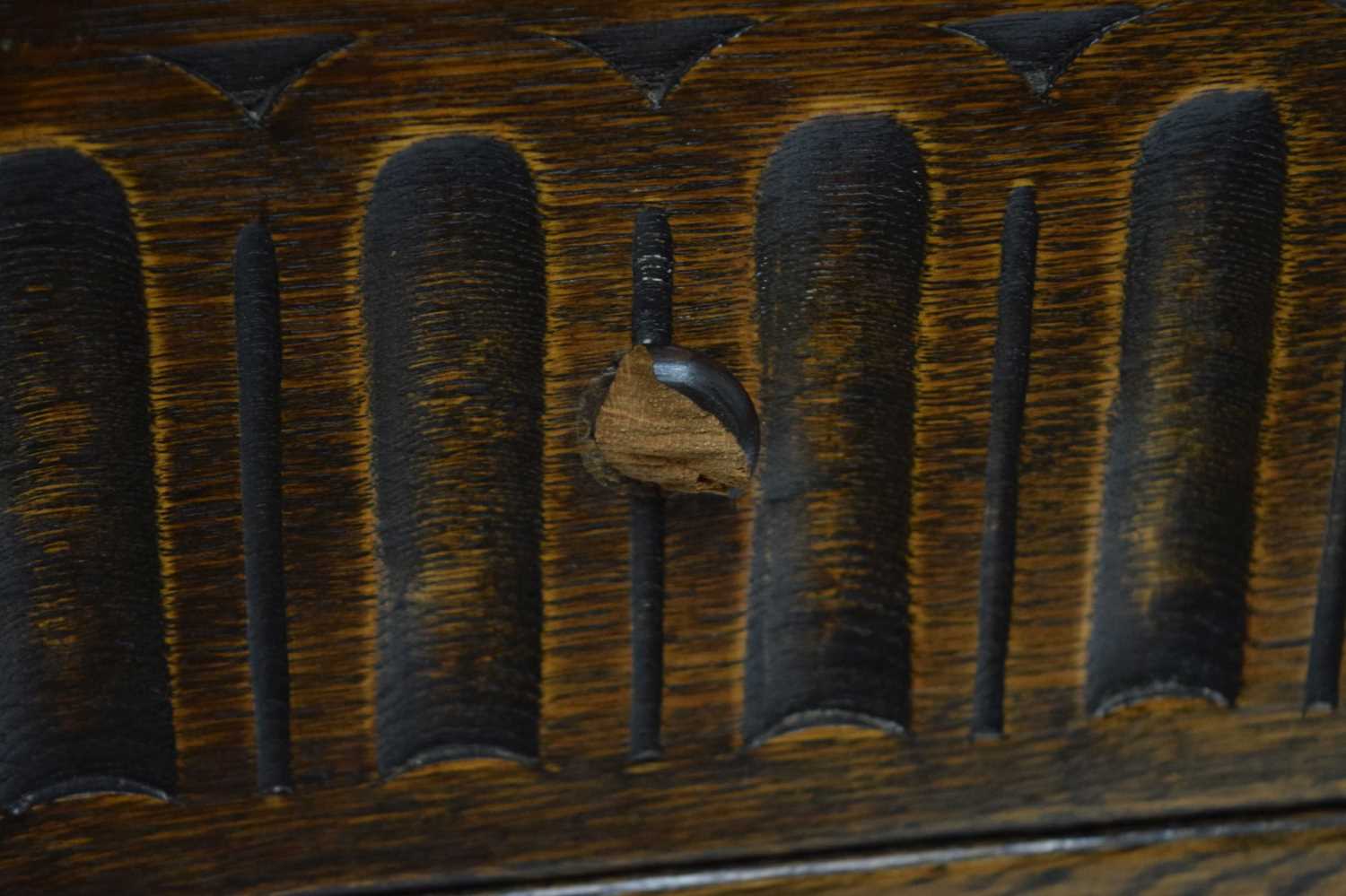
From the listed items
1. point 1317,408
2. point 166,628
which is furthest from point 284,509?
point 1317,408

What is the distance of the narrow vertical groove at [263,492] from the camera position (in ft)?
1.28

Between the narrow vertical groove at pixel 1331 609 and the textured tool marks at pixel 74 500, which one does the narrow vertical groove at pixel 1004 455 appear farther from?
the textured tool marks at pixel 74 500

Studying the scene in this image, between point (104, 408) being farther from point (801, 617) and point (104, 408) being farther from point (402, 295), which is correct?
point (801, 617)

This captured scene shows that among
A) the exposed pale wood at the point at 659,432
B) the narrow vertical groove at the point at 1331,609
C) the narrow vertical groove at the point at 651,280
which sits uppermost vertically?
the narrow vertical groove at the point at 651,280

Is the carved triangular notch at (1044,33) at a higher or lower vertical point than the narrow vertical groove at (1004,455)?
higher

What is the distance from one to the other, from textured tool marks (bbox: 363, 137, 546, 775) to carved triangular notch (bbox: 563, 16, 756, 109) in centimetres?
3

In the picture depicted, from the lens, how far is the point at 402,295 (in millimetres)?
396

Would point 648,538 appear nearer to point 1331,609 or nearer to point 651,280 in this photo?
point 651,280

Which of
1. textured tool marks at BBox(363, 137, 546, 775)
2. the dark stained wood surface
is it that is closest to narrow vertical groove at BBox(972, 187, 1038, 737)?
the dark stained wood surface

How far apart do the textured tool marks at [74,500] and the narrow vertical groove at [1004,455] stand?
218 millimetres

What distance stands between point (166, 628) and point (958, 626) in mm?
212

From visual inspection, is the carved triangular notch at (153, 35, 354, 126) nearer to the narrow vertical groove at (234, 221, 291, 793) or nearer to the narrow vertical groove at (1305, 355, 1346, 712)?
the narrow vertical groove at (234, 221, 291, 793)

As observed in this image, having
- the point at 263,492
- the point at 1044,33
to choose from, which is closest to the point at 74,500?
the point at 263,492

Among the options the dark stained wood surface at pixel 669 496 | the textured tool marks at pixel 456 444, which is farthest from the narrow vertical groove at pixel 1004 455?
the textured tool marks at pixel 456 444
